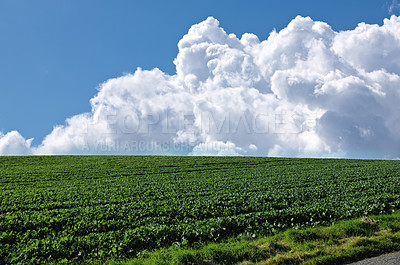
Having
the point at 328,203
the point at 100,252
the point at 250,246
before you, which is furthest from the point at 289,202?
the point at 100,252

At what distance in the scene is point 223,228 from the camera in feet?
36.9

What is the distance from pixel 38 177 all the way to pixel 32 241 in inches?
1180

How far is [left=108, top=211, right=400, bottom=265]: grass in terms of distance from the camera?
8.53 meters

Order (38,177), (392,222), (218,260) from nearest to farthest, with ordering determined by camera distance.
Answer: (218,260), (392,222), (38,177)

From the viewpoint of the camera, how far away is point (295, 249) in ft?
30.3

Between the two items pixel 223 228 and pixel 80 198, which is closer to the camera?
pixel 223 228

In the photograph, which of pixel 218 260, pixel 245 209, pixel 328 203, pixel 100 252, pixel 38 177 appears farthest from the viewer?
pixel 38 177

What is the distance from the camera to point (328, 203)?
1570 centimetres

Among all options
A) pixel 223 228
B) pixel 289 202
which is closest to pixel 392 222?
pixel 289 202

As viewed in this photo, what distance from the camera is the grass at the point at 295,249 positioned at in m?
8.53

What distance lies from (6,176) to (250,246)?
41.8 meters

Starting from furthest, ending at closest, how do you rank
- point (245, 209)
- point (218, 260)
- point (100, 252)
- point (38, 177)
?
1. point (38, 177)
2. point (245, 209)
3. point (100, 252)
4. point (218, 260)

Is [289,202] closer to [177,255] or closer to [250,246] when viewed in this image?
[250,246]

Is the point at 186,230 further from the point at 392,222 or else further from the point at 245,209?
the point at 392,222
